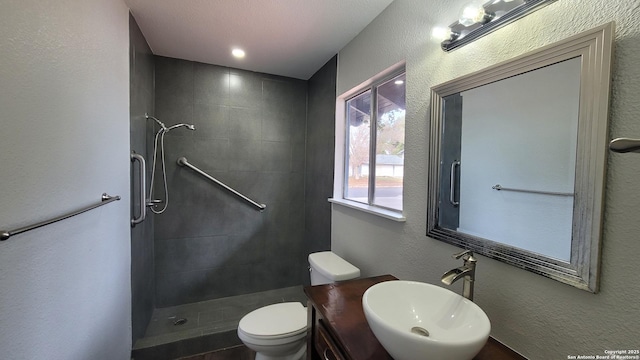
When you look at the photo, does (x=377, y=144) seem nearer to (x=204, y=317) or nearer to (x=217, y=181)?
(x=217, y=181)

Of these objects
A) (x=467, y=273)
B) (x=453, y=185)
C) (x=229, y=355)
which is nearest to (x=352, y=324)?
(x=467, y=273)

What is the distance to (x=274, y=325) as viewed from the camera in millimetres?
1601

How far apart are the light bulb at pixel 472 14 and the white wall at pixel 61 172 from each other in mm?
1469

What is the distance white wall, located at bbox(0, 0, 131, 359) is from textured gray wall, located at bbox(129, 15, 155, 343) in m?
0.23

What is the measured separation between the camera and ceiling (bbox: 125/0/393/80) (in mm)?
1561

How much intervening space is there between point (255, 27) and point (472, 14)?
4.64 ft

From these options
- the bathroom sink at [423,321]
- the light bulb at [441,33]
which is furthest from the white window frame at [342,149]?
the bathroom sink at [423,321]

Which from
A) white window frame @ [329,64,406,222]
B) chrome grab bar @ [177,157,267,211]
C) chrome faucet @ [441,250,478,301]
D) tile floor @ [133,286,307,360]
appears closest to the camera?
chrome faucet @ [441,250,478,301]

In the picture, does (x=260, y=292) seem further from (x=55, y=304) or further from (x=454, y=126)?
(x=454, y=126)

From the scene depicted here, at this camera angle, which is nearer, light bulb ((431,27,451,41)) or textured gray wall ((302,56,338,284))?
light bulb ((431,27,451,41))

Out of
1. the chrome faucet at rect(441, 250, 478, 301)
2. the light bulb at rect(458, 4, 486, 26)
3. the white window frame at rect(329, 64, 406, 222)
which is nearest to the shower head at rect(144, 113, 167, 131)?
the white window frame at rect(329, 64, 406, 222)

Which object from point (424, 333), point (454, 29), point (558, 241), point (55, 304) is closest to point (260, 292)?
point (55, 304)

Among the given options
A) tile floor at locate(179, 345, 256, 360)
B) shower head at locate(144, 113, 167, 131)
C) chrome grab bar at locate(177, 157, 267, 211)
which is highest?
shower head at locate(144, 113, 167, 131)

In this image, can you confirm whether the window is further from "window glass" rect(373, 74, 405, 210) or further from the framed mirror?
the framed mirror
